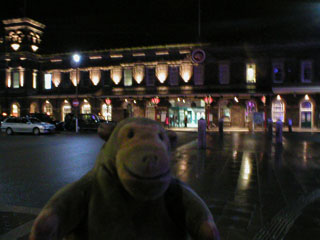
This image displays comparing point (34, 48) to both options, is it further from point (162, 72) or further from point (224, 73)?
point (224, 73)

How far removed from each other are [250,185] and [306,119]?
26.3 metres

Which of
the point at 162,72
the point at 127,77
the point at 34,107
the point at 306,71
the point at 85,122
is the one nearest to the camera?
the point at 85,122

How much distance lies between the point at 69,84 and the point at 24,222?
117 feet

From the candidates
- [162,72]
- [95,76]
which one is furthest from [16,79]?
[162,72]

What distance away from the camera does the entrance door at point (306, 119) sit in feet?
96.5

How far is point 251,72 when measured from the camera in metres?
31.5

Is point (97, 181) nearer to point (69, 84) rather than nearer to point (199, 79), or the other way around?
point (199, 79)

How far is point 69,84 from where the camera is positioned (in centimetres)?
3794

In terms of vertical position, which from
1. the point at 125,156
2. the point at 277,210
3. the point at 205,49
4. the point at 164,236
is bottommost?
the point at 277,210

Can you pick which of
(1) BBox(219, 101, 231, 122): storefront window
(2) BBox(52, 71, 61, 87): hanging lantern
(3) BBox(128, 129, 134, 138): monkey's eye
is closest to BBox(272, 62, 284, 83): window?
(1) BBox(219, 101, 231, 122): storefront window

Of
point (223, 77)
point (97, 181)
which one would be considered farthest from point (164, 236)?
point (223, 77)

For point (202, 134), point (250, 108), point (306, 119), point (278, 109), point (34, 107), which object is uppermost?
point (34, 107)

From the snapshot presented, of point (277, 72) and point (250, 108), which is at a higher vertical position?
point (277, 72)

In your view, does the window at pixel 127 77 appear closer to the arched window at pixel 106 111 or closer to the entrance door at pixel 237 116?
the arched window at pixel 106 111
